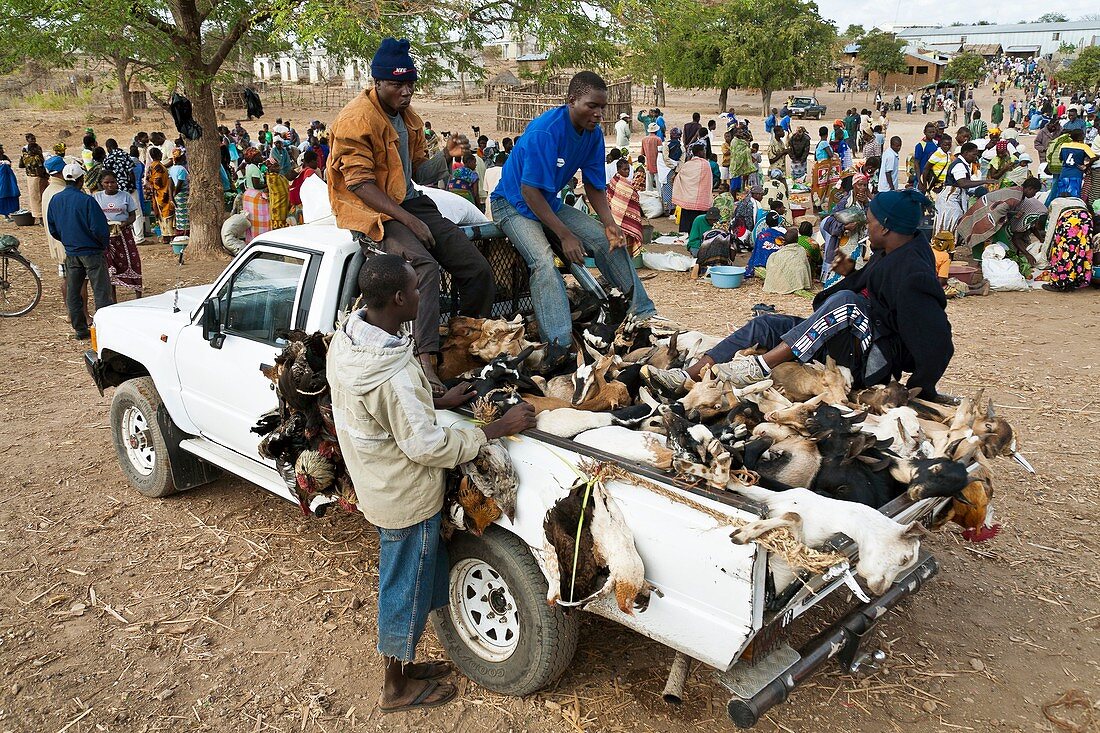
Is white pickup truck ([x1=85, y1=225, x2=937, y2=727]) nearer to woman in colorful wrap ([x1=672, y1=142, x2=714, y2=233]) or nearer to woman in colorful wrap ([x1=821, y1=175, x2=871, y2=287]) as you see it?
woman in colorful wrap ([x1=821, y1=175, x2=871, y2=287])

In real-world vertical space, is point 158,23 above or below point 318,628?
above

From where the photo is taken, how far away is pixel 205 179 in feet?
43.2

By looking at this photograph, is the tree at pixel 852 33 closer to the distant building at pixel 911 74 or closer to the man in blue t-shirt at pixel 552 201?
the distant building at pixel 911 74

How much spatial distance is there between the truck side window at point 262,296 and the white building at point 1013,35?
10536 cm

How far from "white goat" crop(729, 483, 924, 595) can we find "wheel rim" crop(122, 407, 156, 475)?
444 centimetres

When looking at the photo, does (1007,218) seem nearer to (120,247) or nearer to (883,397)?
(883,397)

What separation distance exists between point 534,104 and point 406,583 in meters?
32.0

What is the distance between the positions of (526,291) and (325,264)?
1.32m

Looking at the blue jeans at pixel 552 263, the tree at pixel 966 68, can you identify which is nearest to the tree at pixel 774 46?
the tree at pixel 966 68

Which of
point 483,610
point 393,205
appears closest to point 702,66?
point 393,205

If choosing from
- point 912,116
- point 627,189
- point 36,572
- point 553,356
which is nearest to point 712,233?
point 627,189

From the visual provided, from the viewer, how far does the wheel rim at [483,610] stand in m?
3.59

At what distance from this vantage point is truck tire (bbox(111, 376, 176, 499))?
540 centimetres

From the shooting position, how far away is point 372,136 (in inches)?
166
